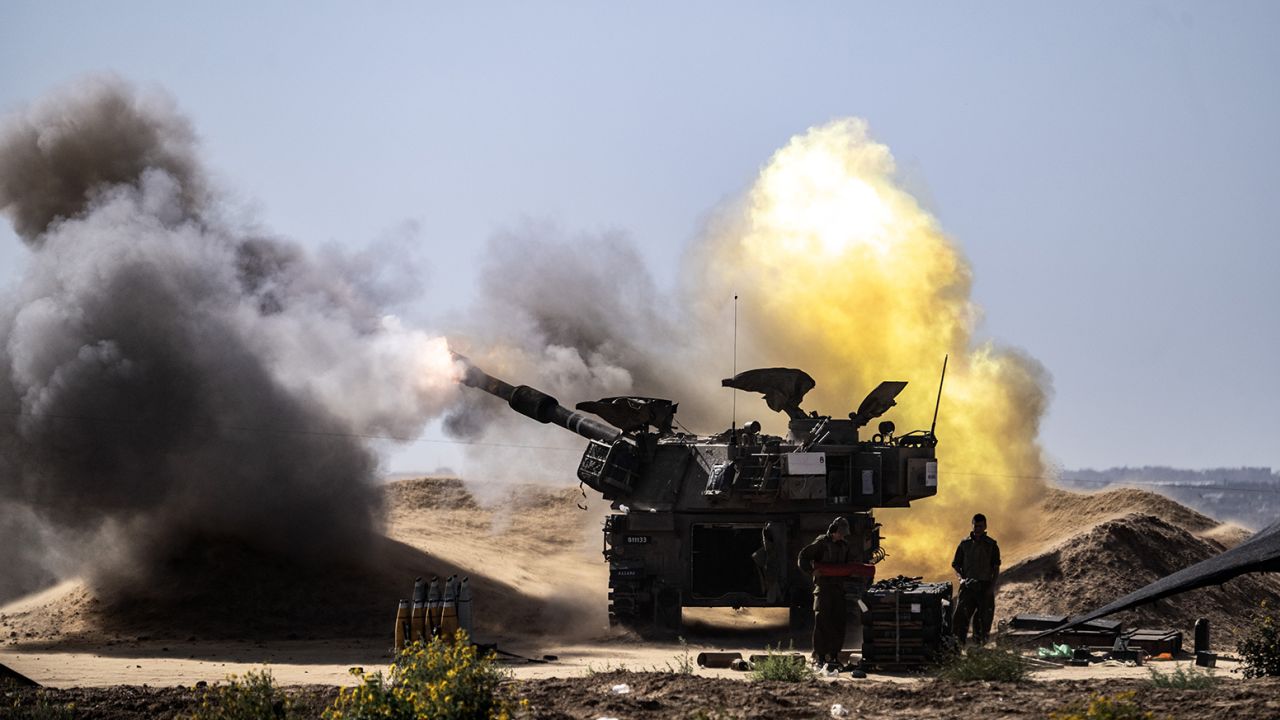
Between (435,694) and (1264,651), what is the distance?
8.59 metres

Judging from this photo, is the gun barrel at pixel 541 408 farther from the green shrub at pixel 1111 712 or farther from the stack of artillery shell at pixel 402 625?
the green shrub at pixel 1111 712

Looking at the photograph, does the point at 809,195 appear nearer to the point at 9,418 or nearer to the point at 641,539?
the point at 641,539

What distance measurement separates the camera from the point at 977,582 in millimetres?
21266

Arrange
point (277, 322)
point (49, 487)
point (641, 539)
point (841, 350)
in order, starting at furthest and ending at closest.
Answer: point (841, 350), point (277, 322), point (49, 487), point (641, 539)

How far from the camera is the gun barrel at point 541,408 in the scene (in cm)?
2658

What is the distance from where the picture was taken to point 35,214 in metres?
31.2

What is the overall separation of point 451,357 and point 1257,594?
14911 millimetres

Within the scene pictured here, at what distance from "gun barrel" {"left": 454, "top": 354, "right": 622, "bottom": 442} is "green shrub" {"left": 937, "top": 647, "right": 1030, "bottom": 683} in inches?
382

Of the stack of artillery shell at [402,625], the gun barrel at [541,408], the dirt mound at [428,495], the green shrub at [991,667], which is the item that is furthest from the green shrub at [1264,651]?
the dirt mound at [428,495]

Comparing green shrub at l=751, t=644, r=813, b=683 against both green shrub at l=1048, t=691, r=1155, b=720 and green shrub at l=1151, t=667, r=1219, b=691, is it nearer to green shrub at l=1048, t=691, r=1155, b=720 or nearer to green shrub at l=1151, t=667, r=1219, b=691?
green shrub at l=1151, t=667, r=1219, b=691

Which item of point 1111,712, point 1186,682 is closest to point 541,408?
point 1186,682

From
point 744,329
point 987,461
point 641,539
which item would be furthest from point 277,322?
point 987,461

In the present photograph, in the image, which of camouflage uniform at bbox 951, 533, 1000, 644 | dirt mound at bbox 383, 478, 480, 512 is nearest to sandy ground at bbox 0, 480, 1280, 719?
camouflage uniform at bbox 951, 533, 1000, 644

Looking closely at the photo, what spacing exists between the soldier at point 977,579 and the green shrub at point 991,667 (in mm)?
3704
